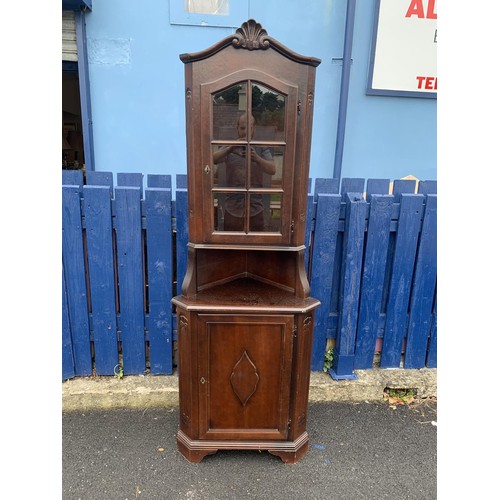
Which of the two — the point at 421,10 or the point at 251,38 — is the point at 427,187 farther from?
the point at 421,10

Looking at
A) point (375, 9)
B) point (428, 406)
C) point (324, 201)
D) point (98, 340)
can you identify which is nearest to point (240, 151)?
point (324, 201)

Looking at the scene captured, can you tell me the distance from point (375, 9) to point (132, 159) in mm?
2833

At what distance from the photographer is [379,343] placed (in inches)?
107

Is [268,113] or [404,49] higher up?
[404,49]

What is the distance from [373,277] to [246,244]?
114cm

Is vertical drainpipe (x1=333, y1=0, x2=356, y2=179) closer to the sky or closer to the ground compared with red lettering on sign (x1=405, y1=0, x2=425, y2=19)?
closer to the ground

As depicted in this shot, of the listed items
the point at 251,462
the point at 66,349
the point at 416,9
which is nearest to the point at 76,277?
the point at 66,349

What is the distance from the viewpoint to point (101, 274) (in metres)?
2.38

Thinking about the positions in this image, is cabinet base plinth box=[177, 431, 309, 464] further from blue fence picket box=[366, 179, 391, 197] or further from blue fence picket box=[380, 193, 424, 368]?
blue fence picket box=[366, 179, 391, 197]

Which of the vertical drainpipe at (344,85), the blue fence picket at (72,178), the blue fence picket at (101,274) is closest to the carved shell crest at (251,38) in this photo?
the blue fence picket at (101,274)

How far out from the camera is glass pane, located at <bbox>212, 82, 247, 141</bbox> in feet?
5.47

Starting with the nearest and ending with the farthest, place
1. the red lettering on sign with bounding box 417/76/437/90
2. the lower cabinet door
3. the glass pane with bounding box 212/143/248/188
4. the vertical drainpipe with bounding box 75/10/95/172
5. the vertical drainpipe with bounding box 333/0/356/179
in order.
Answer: the glass pane with bounding box 212/143/248/188
the lower cabinet door
the vertical drainpipe with bounding box 75/10/95/172
the vertical drainpipe with bounding box 333/0/356/179
the red lettering on sign with bounding box 417/76/437/90

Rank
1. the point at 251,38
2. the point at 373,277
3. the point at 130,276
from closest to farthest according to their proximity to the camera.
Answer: the point at 251,38, the point at 130,276, the point at 373,277

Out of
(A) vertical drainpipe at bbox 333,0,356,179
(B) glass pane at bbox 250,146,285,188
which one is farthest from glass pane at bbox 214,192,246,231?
(A) vertical drainpipe at bbox 333,0,356,179
